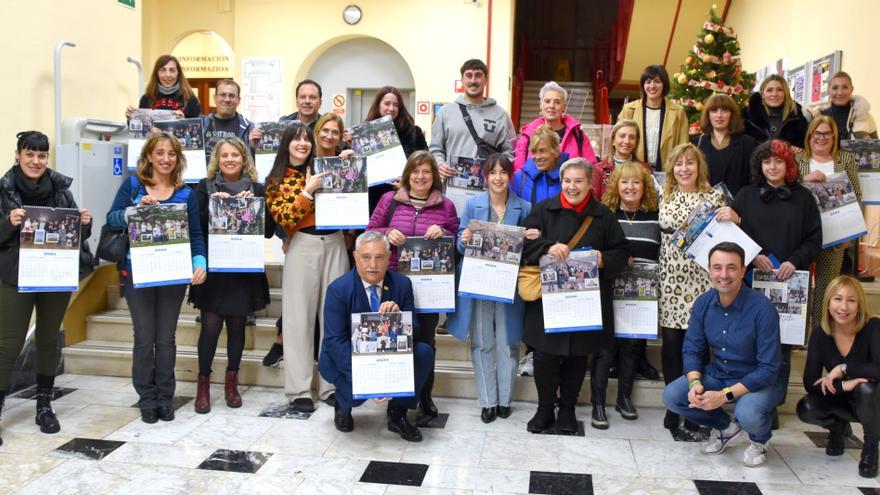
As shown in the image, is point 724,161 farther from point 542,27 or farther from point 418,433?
point 542,27

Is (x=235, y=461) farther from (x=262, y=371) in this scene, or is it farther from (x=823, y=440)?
(x=823, y=440)

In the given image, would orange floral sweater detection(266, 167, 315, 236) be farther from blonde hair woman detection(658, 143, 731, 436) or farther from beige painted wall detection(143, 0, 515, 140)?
beige painted wall detection(143, 0, 515, 140)

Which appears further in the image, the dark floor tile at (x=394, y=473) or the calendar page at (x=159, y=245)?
the calendar page at (x=159, y=245)

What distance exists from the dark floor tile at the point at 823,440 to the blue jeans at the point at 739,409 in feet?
1.71

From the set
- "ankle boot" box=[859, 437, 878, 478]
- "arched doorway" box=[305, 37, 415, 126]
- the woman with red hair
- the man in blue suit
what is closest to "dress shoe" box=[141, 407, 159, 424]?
the man in blue suit

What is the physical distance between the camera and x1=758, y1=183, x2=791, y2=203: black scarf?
3.94m

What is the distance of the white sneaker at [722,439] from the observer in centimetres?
367

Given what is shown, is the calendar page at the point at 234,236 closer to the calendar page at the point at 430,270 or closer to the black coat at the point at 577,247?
the calendar page at the point at 430,270

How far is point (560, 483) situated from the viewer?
10.9 feet

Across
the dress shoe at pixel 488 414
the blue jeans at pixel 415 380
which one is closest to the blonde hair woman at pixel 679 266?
the dress shoe at pixel 488 414

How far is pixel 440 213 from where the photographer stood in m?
4.05

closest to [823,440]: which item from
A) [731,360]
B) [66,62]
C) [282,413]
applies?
[731,360]

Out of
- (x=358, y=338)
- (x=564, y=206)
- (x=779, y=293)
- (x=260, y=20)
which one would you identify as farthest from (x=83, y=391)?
(x=260, y=20)

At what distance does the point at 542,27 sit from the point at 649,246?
1199cm
